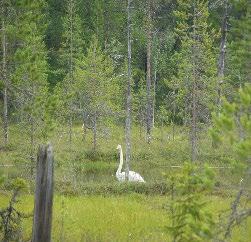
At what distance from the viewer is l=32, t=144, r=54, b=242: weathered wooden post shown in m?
6.33

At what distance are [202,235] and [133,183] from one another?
39.4 ft

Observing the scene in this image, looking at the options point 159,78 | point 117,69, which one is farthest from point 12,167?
point 159,78

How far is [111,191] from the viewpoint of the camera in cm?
1609

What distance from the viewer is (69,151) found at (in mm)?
26672

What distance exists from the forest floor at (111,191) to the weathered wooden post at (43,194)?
57.3 inches

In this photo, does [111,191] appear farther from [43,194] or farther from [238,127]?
[238,127]

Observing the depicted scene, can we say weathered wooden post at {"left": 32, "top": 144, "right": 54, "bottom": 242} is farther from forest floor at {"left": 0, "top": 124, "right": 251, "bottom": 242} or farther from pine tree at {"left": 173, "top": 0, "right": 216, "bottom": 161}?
pine tree at {"left": 173, "top": 0, "right": 216, "bottom": 161}

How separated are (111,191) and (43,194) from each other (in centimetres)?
983

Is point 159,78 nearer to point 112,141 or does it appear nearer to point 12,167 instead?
point 112,141

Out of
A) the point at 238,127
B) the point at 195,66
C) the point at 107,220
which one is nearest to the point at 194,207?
the point at 238,127

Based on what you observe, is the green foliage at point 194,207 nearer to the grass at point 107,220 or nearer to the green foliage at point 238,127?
the green foliage at point 238,127

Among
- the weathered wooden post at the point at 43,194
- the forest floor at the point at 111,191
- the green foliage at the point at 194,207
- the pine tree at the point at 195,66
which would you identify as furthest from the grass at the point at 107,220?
the pine tree at the point at 195,66

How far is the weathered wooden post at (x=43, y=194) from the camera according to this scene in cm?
633

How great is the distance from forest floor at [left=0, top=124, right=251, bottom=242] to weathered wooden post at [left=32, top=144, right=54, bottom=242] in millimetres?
1455
